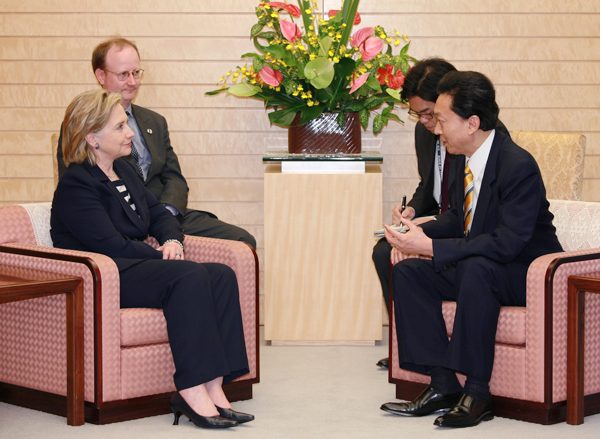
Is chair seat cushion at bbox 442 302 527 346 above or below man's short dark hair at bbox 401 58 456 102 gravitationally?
below

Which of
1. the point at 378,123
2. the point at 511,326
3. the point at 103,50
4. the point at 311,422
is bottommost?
the point at 311,422

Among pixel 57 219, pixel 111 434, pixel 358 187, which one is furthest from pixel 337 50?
pixel 111 434

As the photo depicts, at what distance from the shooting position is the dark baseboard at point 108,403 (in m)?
2.63

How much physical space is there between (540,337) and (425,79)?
136 cm

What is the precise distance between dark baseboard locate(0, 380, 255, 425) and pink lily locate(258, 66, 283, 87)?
155 cm

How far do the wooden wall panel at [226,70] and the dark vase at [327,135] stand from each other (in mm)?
578

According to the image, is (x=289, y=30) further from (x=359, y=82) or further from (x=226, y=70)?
(x=226, y=70)

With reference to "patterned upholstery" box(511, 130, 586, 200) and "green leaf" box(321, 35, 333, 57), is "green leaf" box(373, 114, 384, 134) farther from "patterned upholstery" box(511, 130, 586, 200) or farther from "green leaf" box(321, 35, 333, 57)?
"patterned upholstery" box(511, 130, 586, 200)

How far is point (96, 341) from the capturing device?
2.57 metres

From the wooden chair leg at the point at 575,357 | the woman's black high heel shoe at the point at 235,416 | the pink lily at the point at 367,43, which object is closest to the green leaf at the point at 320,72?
the pink lily at the point at 367,43

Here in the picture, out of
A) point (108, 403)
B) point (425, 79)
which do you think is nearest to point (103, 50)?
point (425, 79)

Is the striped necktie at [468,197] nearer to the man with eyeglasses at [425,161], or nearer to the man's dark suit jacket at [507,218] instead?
the man's dark suit jacket at [507,218]

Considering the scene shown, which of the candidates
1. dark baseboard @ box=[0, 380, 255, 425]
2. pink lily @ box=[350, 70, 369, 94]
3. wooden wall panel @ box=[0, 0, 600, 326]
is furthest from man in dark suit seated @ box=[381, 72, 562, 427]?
wooden wall panel @ box=[0, 0, 600, 326]

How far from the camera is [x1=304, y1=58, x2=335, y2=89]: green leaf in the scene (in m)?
3.51
